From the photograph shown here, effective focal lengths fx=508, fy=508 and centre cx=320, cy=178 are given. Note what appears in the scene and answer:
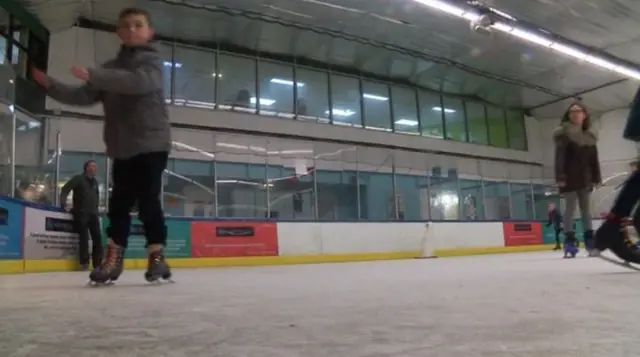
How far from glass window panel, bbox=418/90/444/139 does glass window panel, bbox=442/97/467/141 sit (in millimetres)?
260

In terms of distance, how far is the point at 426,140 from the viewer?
13938mm

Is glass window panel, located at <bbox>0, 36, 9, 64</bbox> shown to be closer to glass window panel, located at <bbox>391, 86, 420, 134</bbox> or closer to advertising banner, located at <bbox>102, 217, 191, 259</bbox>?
advertising banner, located at <bbox>102, 217, 191, 259</bbox>

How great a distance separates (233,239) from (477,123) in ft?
33.3

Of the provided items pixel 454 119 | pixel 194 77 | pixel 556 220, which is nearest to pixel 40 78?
pixel 194 77

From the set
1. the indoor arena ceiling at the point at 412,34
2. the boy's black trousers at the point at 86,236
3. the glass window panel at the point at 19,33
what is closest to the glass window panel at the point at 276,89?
the indoor arena ceiling at the point at 412,34

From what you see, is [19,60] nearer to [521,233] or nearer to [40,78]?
[40,78]

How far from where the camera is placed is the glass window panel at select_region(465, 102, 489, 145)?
1523cm

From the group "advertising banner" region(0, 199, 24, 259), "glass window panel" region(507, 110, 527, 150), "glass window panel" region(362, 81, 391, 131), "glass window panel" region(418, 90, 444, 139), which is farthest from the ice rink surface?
"glass window panel" region(507, 110, 527, 150)

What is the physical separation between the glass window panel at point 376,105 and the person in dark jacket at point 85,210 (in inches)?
310

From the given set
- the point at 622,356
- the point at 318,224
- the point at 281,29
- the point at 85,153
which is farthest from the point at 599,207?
the point at 622,356

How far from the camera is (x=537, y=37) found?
9.77 meters

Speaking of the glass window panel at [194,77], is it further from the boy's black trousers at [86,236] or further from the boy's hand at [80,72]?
the boy's hand at [80,72]

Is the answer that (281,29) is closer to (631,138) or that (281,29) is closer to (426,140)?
(426,140)

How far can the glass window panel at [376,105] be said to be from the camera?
13.1m
